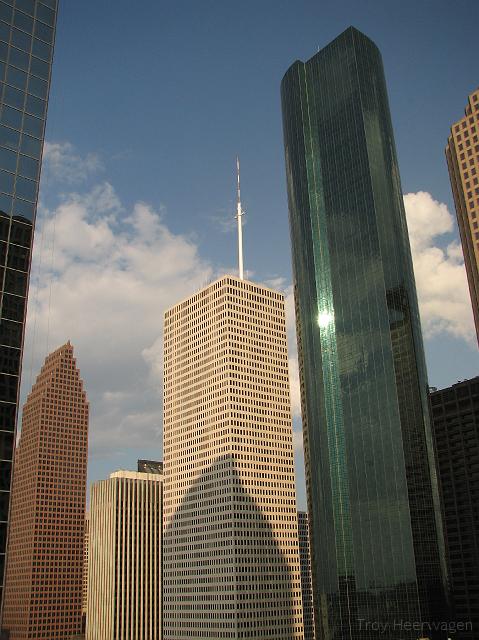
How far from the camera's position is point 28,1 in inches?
2803

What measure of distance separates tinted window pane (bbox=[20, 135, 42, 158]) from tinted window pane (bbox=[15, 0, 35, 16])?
14.5 metres

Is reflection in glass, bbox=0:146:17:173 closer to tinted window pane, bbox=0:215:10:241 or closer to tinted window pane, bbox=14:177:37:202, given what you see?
tinted window pane, bbox=14:177:37:202

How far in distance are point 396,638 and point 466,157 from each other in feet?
438

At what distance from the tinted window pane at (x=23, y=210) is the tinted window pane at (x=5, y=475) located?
22.4m

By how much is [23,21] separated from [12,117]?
1147 centimetres

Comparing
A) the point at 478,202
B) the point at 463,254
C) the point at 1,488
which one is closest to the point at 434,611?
the point at 463,254

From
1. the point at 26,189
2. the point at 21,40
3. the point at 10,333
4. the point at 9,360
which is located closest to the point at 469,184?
the point at 21,40

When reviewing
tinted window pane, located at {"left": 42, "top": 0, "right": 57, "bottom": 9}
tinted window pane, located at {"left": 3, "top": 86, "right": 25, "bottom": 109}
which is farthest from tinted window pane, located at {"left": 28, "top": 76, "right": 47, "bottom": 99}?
tinted window pane, located at {"left": 42, "top": 0, "right": 57, "bottom": 9}

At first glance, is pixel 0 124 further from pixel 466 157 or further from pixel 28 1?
pixel 466 157

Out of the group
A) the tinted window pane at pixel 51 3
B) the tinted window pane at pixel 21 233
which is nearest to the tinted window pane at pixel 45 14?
the tinted window pane at pixel 51 3

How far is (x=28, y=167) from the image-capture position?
65812 mm

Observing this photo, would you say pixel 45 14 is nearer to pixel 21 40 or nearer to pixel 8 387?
pixel 21 40

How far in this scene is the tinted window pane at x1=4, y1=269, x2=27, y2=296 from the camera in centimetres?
6234

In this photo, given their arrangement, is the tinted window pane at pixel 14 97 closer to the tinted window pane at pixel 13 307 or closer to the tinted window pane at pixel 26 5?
the tinted window pane at pixel 26 5
